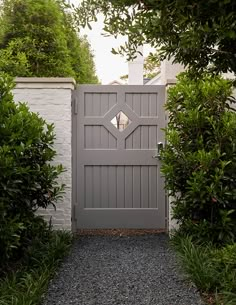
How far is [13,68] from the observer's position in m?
6.77

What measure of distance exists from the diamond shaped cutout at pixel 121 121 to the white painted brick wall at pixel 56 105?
61 centimetres

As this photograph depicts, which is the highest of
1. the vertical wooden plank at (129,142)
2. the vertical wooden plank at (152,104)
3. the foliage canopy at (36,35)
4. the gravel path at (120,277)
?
the foliage canopy at (36,35)

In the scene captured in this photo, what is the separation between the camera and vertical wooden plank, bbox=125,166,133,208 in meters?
5.03

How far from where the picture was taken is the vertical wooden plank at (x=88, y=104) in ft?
16.3

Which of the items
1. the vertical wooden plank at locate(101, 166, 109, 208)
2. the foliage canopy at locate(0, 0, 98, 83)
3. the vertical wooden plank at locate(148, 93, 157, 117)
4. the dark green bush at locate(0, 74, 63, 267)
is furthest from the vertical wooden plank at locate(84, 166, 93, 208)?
the foliage canopy at locate(0, 0, 98, 83)

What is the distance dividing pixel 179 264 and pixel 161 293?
63 centimetres

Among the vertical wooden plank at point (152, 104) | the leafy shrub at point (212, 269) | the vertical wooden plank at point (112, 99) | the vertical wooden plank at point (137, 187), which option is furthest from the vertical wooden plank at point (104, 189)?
the leafy shrub at point (212, 269)

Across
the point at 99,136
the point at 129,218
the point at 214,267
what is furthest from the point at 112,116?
the point at 214,267

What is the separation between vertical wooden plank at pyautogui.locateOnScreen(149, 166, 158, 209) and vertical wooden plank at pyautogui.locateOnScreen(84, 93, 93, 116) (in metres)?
1.03

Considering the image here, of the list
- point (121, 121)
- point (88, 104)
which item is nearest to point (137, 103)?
point (121, 121)

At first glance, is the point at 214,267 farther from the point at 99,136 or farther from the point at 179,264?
the point at 99,136

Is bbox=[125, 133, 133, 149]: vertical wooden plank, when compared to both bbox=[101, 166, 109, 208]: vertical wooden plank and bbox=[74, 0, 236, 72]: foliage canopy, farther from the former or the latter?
bbox=[74, 0, 236, 72]: foliage canopy

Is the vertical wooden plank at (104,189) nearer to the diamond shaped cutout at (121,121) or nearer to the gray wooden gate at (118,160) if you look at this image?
the gray wooden gate at (118,160)

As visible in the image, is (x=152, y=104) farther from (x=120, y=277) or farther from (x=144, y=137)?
(x=120, y=277)
